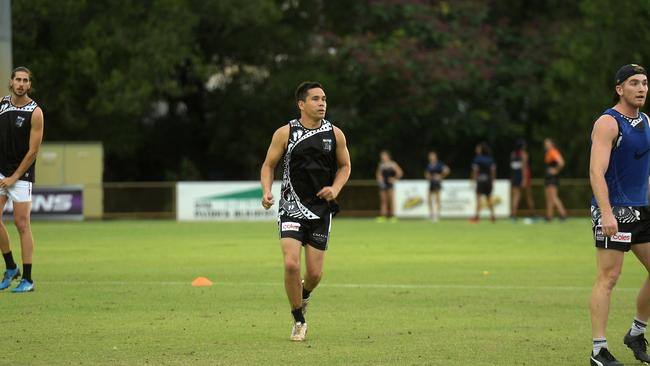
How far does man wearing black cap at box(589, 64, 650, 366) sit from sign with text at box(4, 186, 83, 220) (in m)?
29.3

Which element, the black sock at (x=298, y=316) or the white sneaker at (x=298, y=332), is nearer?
the white sneaker at (x=298, y=332)

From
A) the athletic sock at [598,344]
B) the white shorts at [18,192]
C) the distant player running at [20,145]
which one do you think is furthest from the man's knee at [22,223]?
the athletic sock at [598,344]

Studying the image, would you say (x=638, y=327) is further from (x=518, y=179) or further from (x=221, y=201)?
(x=221, y=201)

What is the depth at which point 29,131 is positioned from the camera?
13.4 m

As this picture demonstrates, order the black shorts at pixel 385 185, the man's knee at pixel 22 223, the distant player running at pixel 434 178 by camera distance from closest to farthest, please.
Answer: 1. the man's knee at pixel 22 223
2. the distant player running at pixel 434 178
3. the black shorts at pixel 385 185

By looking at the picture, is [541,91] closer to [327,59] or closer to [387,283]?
[327,59]

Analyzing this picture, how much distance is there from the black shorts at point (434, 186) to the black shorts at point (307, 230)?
26.1 metres

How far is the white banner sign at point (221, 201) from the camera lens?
3762cm

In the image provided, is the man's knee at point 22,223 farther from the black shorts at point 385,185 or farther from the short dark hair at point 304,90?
the black shorts at point 385,185

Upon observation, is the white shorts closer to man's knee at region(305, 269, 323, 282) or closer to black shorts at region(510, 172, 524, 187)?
man's knee at region(305, 269, 323, 282)

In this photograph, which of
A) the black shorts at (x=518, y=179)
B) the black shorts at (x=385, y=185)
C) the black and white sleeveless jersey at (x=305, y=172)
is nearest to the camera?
the black and white sleeveless jersey at (x=305, y=172)

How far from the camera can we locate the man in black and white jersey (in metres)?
10.5


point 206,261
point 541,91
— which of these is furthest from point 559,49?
point 206,261

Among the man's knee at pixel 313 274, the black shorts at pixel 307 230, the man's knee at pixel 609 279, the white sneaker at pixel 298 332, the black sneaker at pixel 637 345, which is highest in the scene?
the black shorts at pixel 307 230
